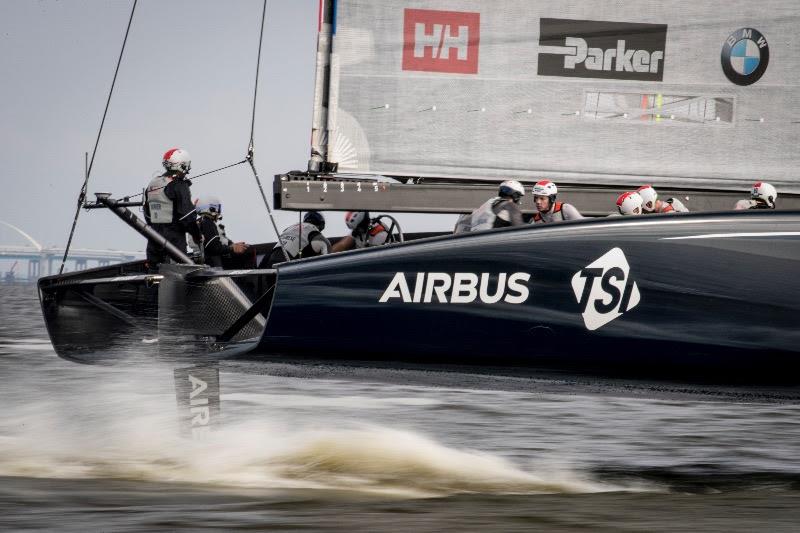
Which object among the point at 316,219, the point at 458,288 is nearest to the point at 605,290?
the point at 458,288

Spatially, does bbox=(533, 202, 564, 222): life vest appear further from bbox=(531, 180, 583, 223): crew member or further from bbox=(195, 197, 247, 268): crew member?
bbox=(195, 197, 247, 268): crew member

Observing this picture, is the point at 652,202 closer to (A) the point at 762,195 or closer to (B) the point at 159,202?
(A) the point at 762,195

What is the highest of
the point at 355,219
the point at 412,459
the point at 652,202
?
the point at 652,202

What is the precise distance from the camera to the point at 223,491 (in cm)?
391

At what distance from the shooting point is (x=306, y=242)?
6.92 metres

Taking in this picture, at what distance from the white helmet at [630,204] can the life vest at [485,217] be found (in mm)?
564

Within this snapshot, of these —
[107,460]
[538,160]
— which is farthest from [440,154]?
[107,460]

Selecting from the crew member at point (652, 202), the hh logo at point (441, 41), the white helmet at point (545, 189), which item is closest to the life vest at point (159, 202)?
the hh logo at point (441, 41)

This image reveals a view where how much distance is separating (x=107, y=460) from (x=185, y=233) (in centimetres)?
144

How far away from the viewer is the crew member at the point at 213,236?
6.44 meters

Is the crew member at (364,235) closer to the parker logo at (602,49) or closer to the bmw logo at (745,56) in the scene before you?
the parker logo at (602,49)

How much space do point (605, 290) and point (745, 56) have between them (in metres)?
2.40

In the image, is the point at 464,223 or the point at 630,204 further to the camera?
the point at 464,223

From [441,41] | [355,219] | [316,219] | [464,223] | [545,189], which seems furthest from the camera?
[355,219]
